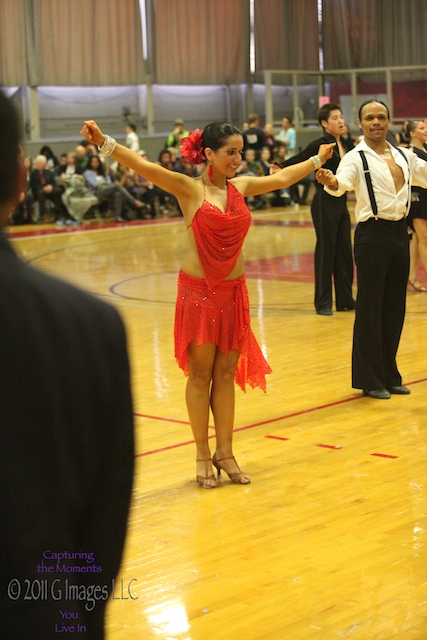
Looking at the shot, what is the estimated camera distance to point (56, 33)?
2216cm

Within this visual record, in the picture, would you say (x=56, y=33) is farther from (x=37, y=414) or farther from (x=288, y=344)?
(x=37, y=414)

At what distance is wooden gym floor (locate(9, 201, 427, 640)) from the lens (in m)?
3.58

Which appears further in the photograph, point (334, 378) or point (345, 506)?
point (334, 378)

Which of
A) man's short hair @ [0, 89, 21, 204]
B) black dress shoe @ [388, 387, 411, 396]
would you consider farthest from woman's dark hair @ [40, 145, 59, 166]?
man's short hair @ [0, 89, 21, 204]

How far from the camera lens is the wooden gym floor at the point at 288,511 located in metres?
3.58

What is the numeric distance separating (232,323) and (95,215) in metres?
15.0

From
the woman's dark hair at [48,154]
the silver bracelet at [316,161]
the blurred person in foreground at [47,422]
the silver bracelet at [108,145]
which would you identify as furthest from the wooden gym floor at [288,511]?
the woman's dark hair at [48,154]

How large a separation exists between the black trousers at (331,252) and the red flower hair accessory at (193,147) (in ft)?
15.2

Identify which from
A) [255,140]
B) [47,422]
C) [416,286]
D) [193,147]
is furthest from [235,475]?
[255,140]

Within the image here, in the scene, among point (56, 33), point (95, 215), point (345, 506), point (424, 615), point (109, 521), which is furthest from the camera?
point (56, 33)

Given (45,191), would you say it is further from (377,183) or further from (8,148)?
(8,148)

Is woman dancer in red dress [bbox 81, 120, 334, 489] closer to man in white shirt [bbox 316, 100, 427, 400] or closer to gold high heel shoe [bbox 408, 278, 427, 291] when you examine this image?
man in white shirt [bbox 316, 100, 427, 400]

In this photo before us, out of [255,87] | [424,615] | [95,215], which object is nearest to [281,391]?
[424,615]

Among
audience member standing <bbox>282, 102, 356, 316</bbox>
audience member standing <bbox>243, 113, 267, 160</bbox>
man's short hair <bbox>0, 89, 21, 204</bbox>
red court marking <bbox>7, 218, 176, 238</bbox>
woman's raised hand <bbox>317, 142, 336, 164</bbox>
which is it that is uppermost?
man's short hair <bbox>0, 89, 21, 204</bbox>
